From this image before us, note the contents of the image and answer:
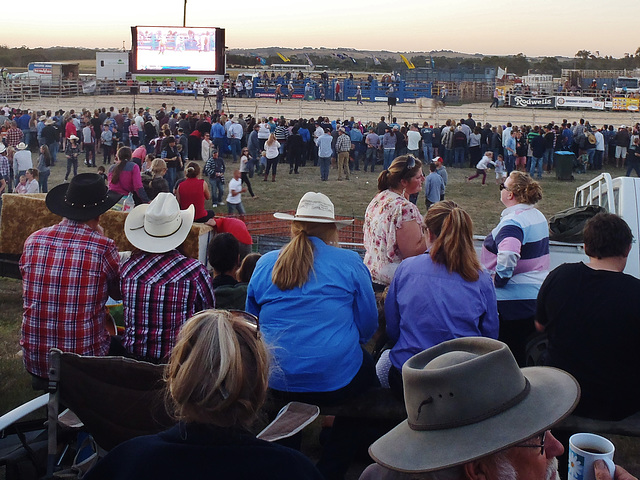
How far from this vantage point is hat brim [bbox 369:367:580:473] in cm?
181

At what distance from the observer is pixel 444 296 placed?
3.88 meters

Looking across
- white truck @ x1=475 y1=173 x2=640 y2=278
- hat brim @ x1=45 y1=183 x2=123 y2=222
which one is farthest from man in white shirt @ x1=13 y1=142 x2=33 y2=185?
white truck @ x1=475 y1=173 x2=640 y2=278

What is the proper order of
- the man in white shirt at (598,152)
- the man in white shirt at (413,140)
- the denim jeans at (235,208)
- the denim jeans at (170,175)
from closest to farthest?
the denim jeans at (235,208)
the denim jeans at (170,175)
the man in white shirt at (413,140)
the man in white shirt at (598,152)

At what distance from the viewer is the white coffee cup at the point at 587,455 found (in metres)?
2.35

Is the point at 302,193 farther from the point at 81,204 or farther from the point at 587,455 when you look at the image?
the point at 587,455

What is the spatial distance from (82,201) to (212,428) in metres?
2.79

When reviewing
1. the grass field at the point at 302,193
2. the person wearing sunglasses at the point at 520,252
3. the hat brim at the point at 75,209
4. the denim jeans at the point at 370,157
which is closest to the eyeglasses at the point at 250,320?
the hat brim at the point at 75,209

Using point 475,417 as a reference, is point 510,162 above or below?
below

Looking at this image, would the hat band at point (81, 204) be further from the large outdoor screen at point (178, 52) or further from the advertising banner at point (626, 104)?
the advertising banner at point (626, 104)

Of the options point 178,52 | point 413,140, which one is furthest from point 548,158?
point 178,52

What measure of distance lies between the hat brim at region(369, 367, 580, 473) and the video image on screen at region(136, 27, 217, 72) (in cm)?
3851

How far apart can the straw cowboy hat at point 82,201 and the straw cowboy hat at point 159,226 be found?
8.2 inches

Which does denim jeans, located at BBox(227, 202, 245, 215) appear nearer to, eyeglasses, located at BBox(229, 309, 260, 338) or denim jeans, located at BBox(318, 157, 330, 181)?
denim jeans, located at BBox(318, 157, 330, 181)

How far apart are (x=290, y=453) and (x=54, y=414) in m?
1.86
